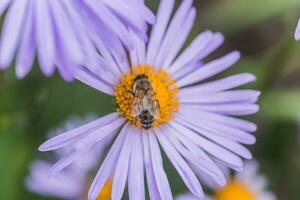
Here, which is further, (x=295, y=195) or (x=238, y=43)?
(x=238, y=43)

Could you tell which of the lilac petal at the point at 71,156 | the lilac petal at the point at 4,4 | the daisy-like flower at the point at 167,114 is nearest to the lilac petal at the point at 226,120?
the daisy-like flower at the point at 167,114

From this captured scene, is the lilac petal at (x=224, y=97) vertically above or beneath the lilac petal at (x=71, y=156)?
beneath

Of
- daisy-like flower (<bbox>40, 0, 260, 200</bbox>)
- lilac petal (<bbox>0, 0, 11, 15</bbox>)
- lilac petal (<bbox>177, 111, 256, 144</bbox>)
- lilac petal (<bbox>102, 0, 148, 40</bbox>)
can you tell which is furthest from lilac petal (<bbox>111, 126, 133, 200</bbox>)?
lilac petal (<bbox>0, 0, 11, 15</bbox>)

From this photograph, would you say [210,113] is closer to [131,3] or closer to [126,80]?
[126,80]

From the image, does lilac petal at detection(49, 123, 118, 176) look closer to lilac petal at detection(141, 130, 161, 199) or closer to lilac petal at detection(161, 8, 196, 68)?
lilac petal at detection(141, 130, 161, 199)

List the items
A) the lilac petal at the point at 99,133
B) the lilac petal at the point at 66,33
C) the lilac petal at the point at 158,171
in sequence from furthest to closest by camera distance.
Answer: the lilac petal at the point at 158,171 < the lilac petal at the point at 99,133 < the lilac petal at the point at 66,33

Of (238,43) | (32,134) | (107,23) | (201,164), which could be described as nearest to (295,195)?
(238,43)

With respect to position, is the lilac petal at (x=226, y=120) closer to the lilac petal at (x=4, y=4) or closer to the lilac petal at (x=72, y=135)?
the lilac petal at (x=72, y=135)
